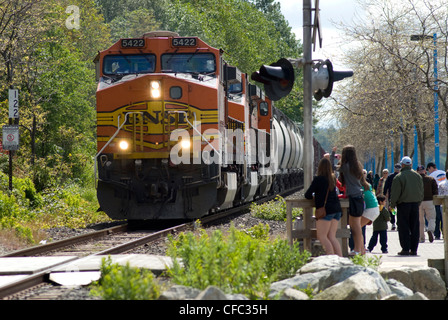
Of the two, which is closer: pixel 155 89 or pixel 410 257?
pixel 410 257

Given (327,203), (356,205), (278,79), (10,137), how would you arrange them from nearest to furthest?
(327,203), (278,79), (356,205), (10,137)

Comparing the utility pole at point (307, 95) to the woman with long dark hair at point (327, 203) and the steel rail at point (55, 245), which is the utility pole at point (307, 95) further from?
the steel rail at point (55, 245)

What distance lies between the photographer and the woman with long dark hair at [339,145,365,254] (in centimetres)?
952

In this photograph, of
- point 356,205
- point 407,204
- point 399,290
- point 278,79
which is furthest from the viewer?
point 407,204

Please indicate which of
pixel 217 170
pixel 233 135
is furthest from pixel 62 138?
pixel 217 170

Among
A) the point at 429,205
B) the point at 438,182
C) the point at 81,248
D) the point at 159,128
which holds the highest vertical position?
the point at 159,128

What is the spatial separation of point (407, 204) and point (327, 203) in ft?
10.0

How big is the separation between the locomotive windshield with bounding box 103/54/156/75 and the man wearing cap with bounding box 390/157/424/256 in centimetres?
662

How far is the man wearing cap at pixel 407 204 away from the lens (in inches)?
444

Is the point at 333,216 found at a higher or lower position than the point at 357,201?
lower

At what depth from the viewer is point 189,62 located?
50.1 ft

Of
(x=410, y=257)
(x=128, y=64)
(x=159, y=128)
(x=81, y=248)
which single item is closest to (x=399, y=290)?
(x=410, y=257)

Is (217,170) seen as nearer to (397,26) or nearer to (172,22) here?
(397,26)

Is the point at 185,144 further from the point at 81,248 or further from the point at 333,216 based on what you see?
the point at 333,216
